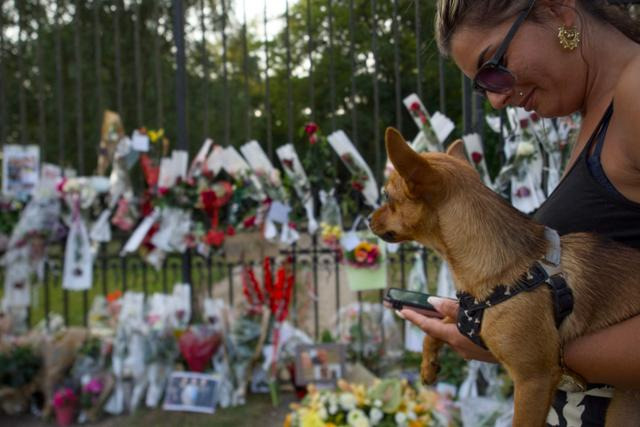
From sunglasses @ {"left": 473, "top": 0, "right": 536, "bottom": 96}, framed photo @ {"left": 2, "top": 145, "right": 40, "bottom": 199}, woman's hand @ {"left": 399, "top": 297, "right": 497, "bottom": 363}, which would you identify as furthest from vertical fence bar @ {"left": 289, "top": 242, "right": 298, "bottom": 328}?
sunglasses @ {"left": 473, "top": 0, "right": 536, "bottom": 96}

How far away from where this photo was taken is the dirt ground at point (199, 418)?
4816 millimetres

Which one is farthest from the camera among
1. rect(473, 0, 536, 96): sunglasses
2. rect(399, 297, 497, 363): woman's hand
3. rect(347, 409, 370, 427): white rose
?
rect(347, 409, 370, 427): white rose

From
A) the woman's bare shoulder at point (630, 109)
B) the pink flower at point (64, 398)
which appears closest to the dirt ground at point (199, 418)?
the pink flower at point (64, 398)

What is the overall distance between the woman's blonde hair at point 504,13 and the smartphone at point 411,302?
0.80m

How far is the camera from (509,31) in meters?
1.53

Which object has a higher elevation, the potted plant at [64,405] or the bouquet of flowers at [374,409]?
the bouquet of flowers at [374,409]

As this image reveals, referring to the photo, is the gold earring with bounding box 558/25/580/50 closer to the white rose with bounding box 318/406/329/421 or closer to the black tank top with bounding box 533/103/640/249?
the black tank top with bounding box 533/103/640/249

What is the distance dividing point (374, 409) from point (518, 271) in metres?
2.39

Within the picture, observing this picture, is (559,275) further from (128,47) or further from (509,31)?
(128,47)

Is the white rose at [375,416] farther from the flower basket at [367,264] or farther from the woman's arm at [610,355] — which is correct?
the woman's arm at [610,355]

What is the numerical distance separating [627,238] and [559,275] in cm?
18

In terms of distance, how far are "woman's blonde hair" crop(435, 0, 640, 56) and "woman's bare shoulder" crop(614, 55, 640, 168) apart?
242mm

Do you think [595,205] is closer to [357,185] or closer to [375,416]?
[375,416]

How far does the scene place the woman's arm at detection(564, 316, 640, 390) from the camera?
4.66 ft
